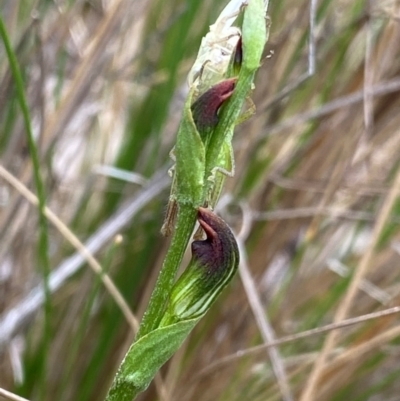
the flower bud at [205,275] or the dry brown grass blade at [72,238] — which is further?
the dry brown grass blade at [72,238]

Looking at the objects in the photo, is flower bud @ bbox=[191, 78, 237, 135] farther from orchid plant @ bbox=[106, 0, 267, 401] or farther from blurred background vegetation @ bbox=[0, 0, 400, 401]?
blurred background vegetation @ bbox=[0, 0, 400, 401]

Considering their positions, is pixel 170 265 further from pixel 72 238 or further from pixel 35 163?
pixel 72 238

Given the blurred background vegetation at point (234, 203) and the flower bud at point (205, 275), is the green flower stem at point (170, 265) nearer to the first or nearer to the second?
the flower bud at point (205, 275)

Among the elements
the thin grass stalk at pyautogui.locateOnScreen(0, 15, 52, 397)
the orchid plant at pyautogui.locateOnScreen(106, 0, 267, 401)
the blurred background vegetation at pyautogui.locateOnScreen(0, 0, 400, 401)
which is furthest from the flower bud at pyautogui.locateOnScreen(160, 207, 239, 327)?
the blurred background vegetation at pyautogui.locateOnScreen(0, 0, 400, 401)

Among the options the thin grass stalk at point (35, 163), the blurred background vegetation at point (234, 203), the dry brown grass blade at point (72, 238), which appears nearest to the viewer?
the thin grass stalk at point (35, 163)

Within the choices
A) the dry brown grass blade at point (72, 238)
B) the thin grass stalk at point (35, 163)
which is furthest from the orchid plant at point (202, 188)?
the dry brown grass blade at point (72, 238)

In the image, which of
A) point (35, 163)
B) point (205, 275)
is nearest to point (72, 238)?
Result: point (35, 163)

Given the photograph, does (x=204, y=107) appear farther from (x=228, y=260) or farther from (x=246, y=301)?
(x=246, y=301)
